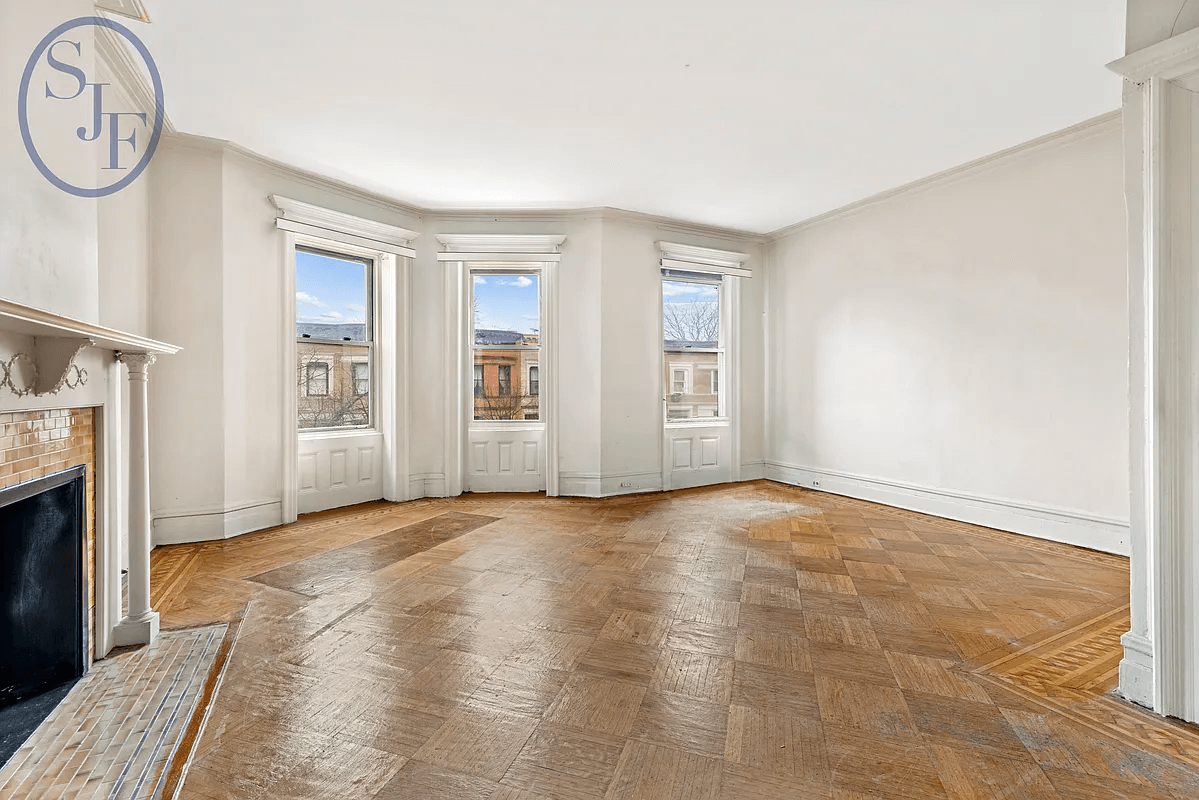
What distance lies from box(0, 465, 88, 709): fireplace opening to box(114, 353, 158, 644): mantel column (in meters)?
0.27

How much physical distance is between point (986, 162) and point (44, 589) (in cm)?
636

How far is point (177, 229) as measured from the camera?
13.6 feet

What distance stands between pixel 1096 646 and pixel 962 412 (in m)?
2.64

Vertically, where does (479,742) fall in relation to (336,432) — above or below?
below

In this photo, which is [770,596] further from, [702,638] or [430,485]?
[430,485]

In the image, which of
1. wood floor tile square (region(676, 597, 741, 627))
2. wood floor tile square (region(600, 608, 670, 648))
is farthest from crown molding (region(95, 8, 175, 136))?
wood floor tile square (region(676, 597, 741, 627))

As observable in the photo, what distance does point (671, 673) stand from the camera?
7.71 ft

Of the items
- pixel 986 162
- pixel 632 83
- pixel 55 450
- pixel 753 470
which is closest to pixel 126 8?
pixel 55 450

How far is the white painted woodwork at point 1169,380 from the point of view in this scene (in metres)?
2.02

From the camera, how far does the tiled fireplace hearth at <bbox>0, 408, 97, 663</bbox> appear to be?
1.92 m

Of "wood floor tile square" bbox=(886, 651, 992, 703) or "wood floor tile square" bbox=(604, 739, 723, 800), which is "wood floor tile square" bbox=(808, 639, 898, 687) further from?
"wood floor tile square" bbox=(604, 739, 723, 800)

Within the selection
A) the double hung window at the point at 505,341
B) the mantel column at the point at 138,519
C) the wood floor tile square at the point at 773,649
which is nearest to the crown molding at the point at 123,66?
the mantel column at the point at 138,519

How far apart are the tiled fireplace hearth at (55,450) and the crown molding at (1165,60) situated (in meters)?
4.06

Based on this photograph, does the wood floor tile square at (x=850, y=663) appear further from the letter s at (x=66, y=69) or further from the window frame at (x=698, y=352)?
the window frame at (x=698, y=352)
